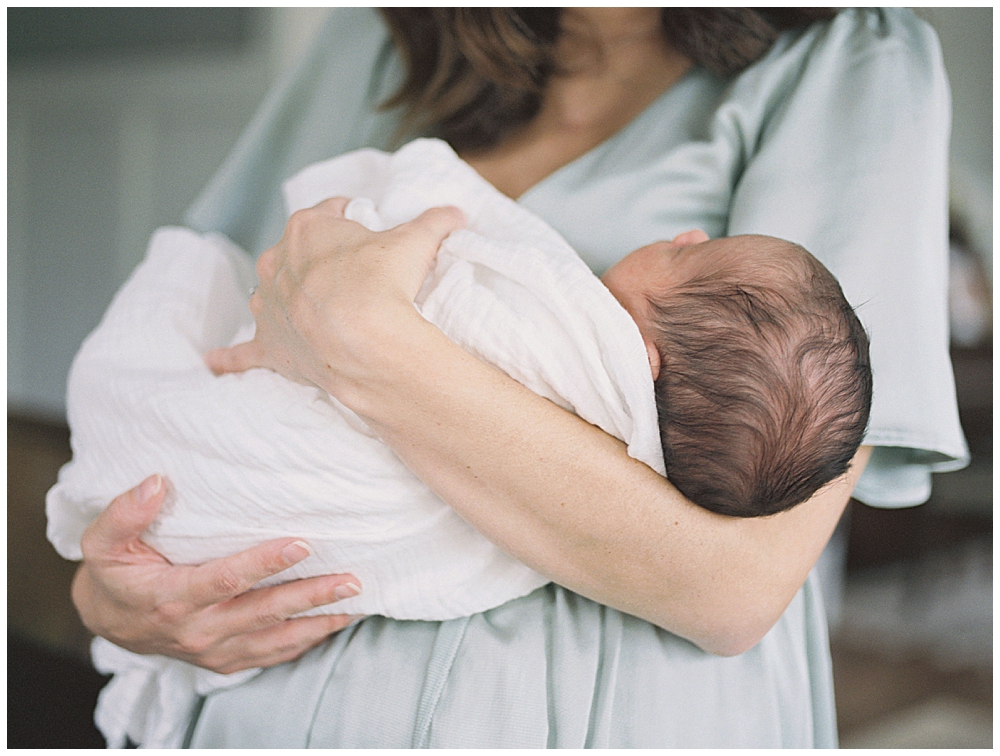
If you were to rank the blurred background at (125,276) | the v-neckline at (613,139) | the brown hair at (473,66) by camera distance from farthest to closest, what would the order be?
the blurred background at (125,276) → the brown hair at (473,66) → the v-neckline at (613,139)

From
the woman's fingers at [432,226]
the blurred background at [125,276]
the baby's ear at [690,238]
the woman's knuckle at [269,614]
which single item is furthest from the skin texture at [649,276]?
the blurred background at [125,276]

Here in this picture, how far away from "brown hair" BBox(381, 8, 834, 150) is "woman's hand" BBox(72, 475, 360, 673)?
51cm

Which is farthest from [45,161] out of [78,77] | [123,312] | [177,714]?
[177,714]

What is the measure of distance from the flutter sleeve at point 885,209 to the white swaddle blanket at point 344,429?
20 cm

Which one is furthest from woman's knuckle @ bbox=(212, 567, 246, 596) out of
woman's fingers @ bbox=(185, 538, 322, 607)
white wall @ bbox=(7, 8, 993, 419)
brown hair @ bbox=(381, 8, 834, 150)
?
white wall @ bbox=(7, 8, 993, 419)

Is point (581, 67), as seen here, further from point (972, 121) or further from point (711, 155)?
point (972, 121)

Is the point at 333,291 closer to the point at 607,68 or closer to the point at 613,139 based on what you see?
the point at 613,139

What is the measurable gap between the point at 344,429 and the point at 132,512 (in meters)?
0.19

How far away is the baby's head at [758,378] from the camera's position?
538 millimetres

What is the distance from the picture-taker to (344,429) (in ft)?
1.91

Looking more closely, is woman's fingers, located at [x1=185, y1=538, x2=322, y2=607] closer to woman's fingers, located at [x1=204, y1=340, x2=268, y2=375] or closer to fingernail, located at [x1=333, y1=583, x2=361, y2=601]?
fingernail, located at [x1=333, y1=583, x2=361, y2=601]

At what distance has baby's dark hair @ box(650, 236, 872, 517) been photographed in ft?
1.76

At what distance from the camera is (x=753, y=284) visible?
55 cm

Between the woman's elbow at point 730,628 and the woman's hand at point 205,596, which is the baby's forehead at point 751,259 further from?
the woman's hand at point 205,596
